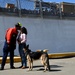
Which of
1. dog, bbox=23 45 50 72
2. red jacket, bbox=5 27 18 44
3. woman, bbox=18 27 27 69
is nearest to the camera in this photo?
dog, bbox=23 45 50 72

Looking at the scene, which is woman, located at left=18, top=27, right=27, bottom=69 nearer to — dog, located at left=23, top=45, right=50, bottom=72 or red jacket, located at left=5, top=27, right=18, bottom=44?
red jacket, located at left=5, top=27, right=18, bottom=44

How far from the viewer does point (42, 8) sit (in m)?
18.9

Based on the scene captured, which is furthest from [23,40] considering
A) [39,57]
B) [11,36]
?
[39,57]

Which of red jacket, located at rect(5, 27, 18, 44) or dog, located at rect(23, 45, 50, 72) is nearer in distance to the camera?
dog, located at rect(23, 45, 50, 72)

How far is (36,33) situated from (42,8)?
5.19 ft

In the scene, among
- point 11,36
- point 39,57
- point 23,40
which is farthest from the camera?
point 23,40

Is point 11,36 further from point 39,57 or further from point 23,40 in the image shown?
point 39,57

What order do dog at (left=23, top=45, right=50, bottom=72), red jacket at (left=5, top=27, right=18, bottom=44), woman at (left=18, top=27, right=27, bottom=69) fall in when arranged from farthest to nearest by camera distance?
→ 1. woman at (left=18, top=27, right=27, bottom=69)
2. red jacket at (left=5, top=27, right=18, bottom=44)
3. dog at (left=23, top=45, right=50, bottom=72)

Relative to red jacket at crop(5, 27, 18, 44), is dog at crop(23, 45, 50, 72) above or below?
below

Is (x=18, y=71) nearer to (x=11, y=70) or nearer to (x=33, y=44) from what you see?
(x=11, y=70)

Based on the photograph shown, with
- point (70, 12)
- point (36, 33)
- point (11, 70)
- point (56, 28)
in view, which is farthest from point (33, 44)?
point (11, 70)

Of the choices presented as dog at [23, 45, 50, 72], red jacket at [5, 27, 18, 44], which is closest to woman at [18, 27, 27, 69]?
red jacket at [5, 27, 18, 44]

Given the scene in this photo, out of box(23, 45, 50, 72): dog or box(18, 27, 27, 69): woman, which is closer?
box(23, 45, 50, 72): dog

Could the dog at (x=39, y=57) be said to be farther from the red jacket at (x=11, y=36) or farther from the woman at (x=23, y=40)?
the red jacket at (x=11, y=36)
